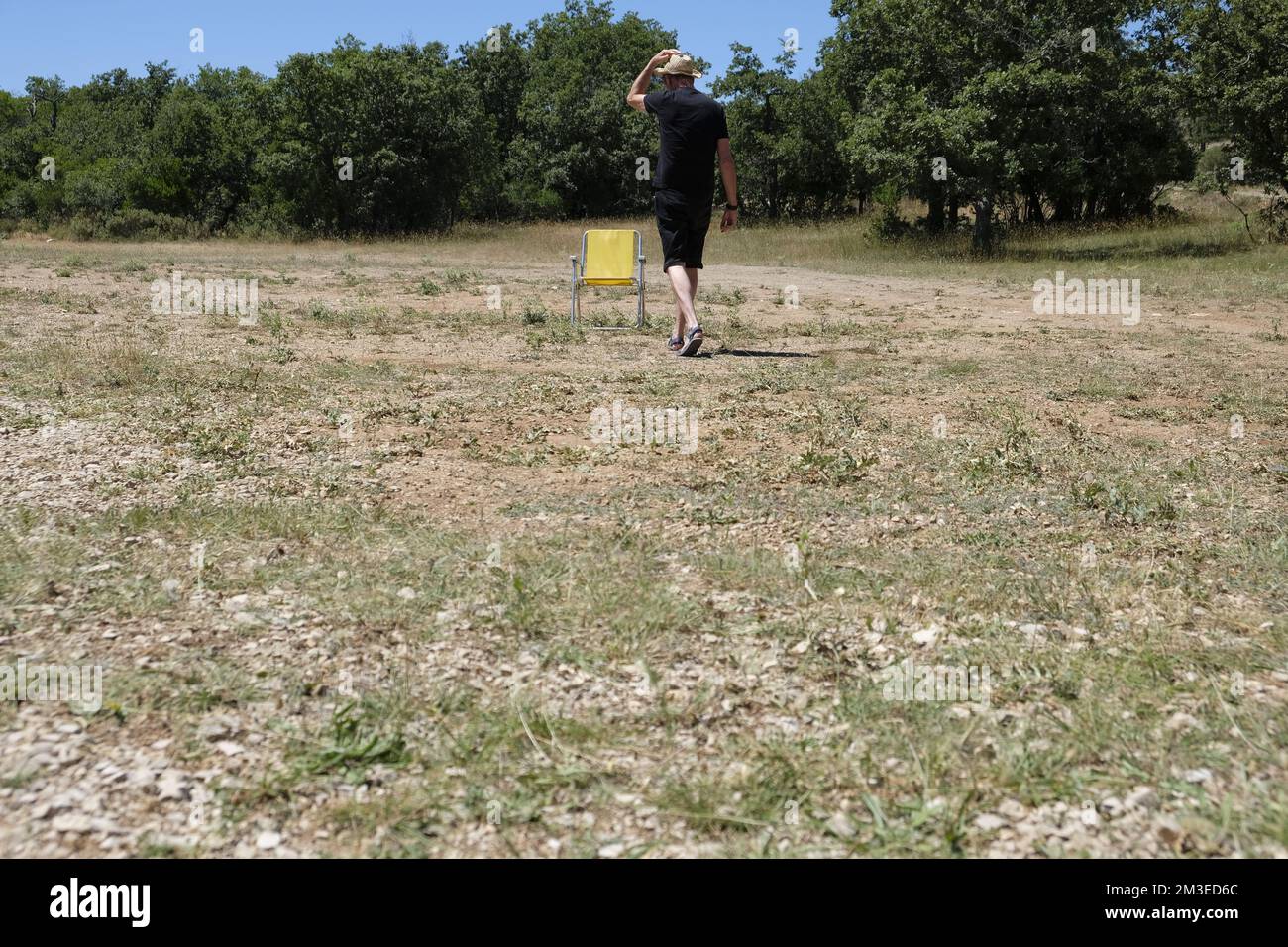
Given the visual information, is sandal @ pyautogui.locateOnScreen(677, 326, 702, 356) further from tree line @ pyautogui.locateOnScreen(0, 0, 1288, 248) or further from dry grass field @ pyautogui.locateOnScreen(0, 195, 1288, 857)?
tree line @ pyautogui.locateOnScreen(0, 0, 1288, 248)

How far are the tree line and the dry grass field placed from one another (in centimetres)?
1530

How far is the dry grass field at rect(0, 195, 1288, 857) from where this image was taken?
2254 mm

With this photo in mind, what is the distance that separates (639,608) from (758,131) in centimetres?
4127

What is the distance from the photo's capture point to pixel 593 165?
4550 centimetres

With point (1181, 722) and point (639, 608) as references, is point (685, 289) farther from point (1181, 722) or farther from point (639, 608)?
point (1181, 722)

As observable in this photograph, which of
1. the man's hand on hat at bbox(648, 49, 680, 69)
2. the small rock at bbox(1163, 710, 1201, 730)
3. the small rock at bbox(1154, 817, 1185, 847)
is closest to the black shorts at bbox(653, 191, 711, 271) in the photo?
the man's hand on hat at bbox(648, 49, 680, 69)

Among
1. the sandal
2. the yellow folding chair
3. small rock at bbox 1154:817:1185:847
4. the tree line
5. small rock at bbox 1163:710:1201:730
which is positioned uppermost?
the tree line

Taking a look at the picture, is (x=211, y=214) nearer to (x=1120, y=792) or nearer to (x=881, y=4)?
(x=881, y=4)

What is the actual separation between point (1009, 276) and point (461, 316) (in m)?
11.4

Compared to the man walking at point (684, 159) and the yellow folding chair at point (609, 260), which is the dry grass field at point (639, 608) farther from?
the yellow folding chair at point (609, 260)

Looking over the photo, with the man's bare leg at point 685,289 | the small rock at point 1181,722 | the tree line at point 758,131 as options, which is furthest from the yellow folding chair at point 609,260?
the tree line at point 758,131

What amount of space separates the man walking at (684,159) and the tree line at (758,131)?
559 inches

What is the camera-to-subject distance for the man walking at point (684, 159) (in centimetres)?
790
